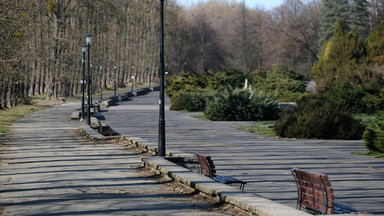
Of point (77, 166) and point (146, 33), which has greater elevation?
point (146, 33)

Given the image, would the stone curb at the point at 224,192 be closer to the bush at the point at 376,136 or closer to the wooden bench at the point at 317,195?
the wooden bench at the point at 317,195

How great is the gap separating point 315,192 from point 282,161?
12033mm

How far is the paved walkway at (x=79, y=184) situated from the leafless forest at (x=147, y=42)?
149 feet

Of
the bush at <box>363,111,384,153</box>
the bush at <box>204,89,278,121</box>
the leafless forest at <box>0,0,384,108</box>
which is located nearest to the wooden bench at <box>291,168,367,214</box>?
the bush at <box>363,111,384,153</box>

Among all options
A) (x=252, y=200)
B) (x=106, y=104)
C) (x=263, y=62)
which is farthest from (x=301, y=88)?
(x=263, y=62)

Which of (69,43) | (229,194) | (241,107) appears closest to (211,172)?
(229,194)

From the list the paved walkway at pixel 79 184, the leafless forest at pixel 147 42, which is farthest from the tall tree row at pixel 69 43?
the paved walkway at pixel 79 184

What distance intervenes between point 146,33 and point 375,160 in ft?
405

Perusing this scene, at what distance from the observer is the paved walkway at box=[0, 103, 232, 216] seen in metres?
12.1

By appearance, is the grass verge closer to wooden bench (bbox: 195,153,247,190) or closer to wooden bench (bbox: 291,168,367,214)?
wooden bench (bbox: 195,153,247,190)

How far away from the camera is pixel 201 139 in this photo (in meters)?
34.3

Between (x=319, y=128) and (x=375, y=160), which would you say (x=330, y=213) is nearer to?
(x=375, y=160)

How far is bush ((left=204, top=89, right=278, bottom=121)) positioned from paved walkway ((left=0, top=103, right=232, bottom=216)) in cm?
2292

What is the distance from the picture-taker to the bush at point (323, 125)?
34.8 metres
